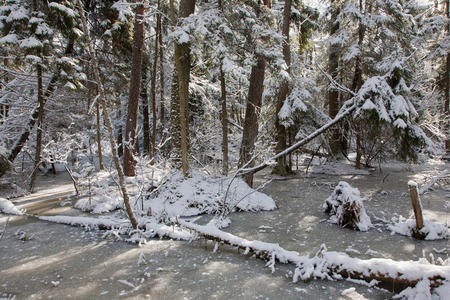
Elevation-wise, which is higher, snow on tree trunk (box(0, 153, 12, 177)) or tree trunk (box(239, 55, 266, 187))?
tree trunk (box(239, 55, 266, 187))

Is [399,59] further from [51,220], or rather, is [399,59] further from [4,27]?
[4,27]

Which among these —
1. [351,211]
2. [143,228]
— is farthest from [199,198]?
[351,211]

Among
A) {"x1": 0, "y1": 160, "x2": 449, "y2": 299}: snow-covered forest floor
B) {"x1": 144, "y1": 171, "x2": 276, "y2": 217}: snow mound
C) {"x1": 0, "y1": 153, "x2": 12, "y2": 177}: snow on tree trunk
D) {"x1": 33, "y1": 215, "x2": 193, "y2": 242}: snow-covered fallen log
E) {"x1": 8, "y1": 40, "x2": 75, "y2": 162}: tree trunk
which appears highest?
{"x1": 8, "y1": 40, "x2": 75, "y2": 162}: tree trunk

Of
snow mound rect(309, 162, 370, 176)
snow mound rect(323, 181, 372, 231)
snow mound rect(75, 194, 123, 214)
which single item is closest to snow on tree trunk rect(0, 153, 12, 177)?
snow mound rect(75, 194, 123, 214)

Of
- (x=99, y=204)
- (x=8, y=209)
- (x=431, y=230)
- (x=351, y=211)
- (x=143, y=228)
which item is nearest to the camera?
(x=431, y=230)

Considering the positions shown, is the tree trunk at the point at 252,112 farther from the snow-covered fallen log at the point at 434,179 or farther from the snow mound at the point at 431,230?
the snow-covered fallen log at the point at 434,179

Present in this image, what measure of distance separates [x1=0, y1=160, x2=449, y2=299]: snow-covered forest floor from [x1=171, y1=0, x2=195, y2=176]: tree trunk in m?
2.22

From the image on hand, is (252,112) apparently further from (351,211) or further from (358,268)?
(358,268)

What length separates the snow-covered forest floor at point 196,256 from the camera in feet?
12.9

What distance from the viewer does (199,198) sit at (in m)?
8.37

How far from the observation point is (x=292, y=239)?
19.8 feet

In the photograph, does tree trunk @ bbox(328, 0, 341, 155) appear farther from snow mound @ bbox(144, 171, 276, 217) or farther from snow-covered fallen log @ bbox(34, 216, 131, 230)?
snow-covered fallen log @ bbox(34, 216, 131, 230)

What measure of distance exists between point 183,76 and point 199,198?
3.87m

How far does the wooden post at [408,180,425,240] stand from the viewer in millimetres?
5531
